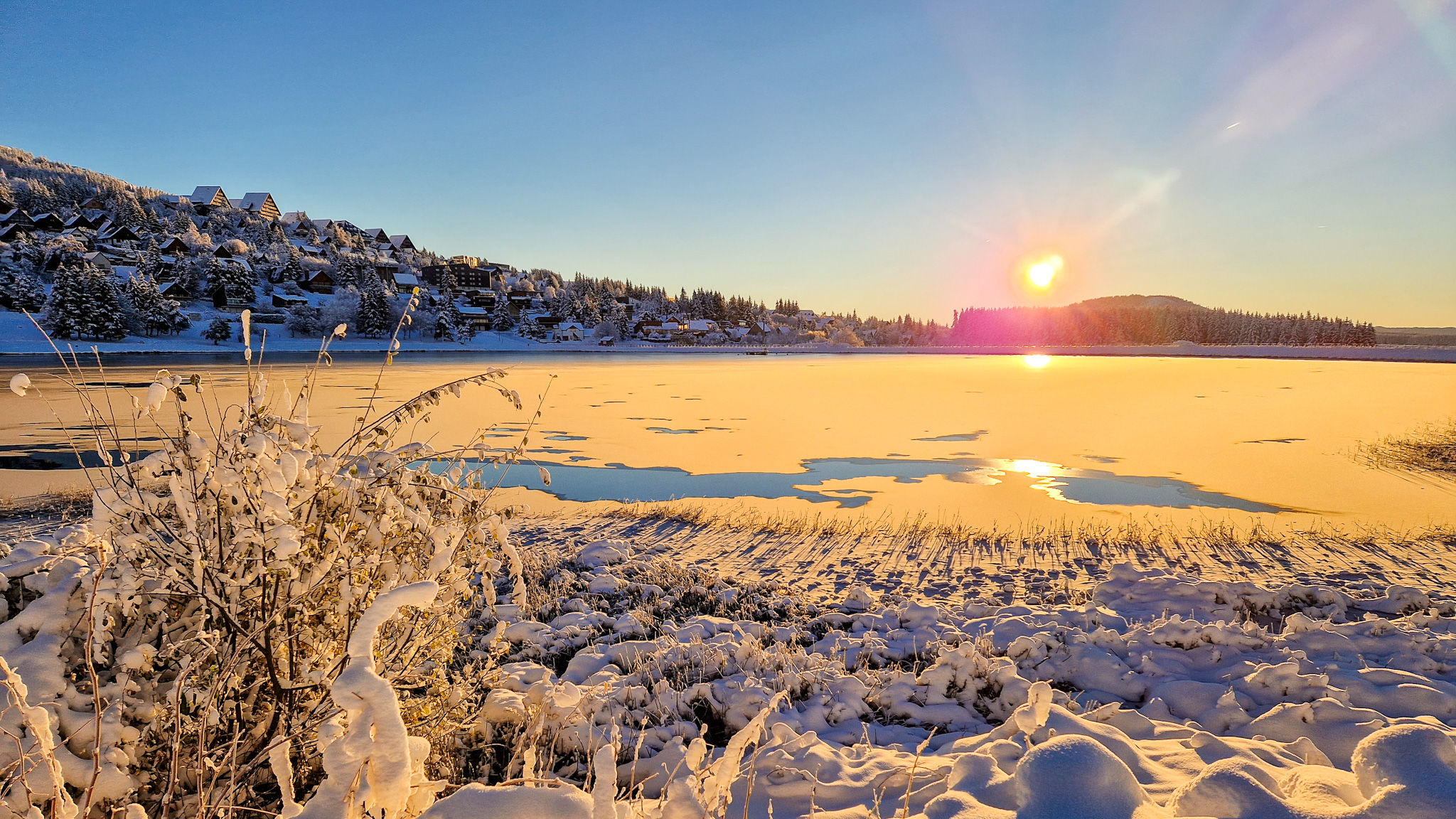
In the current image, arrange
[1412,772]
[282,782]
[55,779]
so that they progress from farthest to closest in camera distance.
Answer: [1412,772]
[282,782]
[55,779]

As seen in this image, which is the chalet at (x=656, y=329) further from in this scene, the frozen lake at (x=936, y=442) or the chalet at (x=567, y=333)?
the frozen lake at (x=936, y=442)

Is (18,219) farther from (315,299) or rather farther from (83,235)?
(315,299)

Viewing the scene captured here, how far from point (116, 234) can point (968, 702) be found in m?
120

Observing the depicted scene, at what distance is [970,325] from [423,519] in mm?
184510

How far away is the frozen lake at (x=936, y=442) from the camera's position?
1267 centimetres

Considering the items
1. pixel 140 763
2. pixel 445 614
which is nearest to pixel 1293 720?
pixel 445 614

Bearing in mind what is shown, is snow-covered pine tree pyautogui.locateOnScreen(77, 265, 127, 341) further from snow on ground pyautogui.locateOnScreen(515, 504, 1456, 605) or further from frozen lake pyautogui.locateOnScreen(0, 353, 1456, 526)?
snow on ground pyautogui.locateOnScreen(515, 504, 1456, 605)

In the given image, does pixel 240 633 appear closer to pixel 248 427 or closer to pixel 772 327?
pixel 248 427

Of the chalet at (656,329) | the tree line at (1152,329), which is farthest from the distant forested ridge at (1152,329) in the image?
the chalet at (656,329)

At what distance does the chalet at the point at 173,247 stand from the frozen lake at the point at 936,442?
5926 cm

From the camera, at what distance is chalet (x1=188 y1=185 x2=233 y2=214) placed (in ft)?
368

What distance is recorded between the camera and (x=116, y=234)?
87.0m

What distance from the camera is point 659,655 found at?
18.1 feet

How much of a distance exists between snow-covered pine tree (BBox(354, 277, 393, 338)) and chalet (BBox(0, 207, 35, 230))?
45506 millimetres
